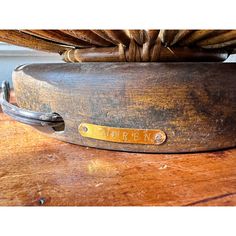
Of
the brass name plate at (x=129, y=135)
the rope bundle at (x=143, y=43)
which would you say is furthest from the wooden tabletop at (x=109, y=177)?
the rope bundle at (x=143, y=43)

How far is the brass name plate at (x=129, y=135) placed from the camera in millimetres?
319

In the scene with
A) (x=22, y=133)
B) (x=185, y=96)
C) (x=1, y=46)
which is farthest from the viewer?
(x=1, y=46)

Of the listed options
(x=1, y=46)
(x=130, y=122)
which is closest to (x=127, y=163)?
(x=130, y=122)

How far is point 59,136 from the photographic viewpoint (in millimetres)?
376

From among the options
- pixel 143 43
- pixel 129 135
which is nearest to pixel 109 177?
pixel 129 135

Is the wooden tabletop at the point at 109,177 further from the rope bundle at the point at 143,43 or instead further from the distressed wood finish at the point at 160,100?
the rope bundle at the point at 143,43

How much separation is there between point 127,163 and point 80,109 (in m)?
0.09

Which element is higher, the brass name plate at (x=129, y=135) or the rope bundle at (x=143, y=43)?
the rope bundle at (x=143, y=43)

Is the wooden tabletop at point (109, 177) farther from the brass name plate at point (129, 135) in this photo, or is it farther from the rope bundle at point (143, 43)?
the rope bundle at point (143, 43)

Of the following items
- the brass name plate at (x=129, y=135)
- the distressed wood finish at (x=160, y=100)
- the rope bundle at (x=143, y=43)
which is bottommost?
the brass name plate at (x=129, y=135)

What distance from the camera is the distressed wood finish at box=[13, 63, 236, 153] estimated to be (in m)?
0.31

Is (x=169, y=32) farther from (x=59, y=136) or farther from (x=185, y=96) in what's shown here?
(x=59, y=136)

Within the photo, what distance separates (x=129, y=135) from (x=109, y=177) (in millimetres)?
64

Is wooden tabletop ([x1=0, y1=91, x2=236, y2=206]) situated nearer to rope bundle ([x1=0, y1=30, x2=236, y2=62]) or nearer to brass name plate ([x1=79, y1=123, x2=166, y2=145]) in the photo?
brass name plate ([x1=79, y1=123, x2=166, y2=145])
